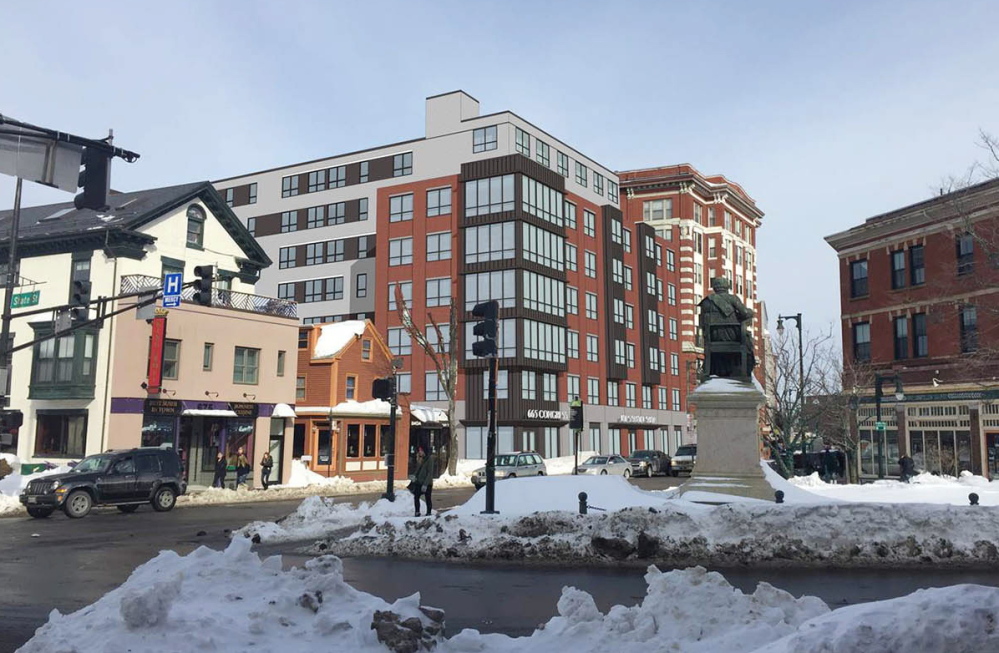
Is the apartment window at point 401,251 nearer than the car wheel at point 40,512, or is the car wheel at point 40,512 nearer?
the car wheel at point 40,512

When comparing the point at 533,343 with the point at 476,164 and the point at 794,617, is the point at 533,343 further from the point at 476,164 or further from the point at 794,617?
the point at 794,617

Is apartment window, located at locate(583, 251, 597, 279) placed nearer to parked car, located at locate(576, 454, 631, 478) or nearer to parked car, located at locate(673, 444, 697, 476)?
parked car, located at locate(673, 444, 697, 476)

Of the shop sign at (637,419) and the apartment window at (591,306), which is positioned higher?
the apartment window at (591,306)

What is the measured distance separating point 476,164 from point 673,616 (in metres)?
53.5

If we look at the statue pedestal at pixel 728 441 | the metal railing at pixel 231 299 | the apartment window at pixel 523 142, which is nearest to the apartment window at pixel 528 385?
the apartment window at pixel 523 142

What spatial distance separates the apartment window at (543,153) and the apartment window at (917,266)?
1128 inches

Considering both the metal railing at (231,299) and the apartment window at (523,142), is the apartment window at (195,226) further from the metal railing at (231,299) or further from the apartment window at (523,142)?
the apartment window at (523,142)

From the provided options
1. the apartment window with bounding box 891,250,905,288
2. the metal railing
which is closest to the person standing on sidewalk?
the metal railing

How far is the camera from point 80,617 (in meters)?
6.06

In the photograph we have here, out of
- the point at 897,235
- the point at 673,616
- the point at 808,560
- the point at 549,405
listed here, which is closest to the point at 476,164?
the point at 549,405

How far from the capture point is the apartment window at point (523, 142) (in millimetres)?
59406

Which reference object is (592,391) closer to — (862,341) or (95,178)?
(862,341)

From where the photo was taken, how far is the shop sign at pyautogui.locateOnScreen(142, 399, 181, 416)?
3394 cm

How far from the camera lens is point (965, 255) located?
121 ft
